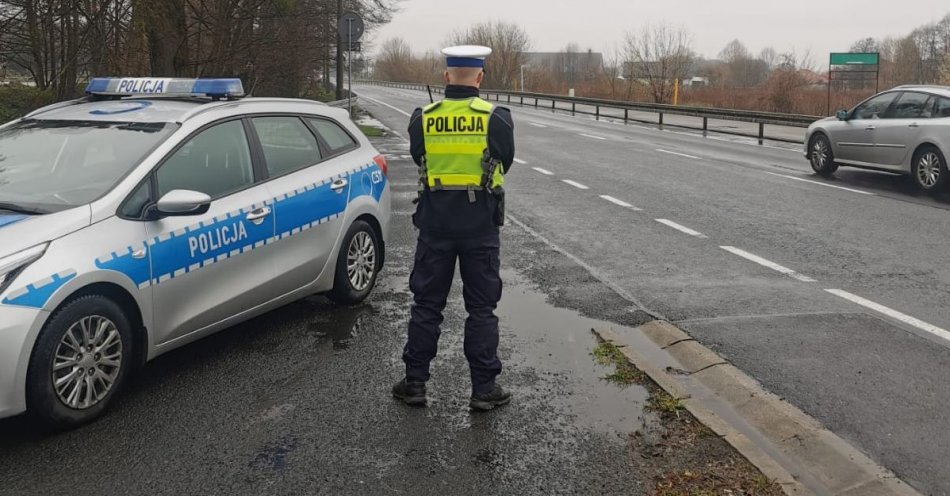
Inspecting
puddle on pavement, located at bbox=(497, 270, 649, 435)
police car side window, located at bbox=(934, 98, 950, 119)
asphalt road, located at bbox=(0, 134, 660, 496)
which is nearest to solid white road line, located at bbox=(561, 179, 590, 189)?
police car side window, located at bbox=(934, 98, 950, 119)

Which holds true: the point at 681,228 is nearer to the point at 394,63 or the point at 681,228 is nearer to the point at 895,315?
the point at 895,315

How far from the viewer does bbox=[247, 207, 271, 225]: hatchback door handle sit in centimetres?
517

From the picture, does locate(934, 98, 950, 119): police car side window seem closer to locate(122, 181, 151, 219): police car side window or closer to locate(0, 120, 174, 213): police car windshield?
locate(0, 120, 174, 213): police car windshield

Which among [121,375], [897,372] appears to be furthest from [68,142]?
[897,372]

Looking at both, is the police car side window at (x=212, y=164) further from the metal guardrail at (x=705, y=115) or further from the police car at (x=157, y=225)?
the metal guardrail at (x=705, y=115)

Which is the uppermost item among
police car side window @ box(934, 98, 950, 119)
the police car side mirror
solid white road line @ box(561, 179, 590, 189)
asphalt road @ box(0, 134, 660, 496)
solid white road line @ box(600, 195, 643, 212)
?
police car side window @ box(934, 98, 950, 119)

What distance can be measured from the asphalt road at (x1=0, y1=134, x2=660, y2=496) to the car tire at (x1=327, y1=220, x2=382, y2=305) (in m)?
0.28

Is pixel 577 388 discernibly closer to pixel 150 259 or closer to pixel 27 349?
pixel 150 259

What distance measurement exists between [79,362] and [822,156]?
1386cm

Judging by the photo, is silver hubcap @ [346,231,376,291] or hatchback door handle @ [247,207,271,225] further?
silver hubcap @ [346,231,376,291]

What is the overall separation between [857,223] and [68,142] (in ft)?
28.1

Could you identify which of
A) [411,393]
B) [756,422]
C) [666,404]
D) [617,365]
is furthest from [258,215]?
[756,422]

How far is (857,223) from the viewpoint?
32.9ft

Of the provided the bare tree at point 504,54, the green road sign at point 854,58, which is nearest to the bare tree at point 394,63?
the bare tree at point 504,54
